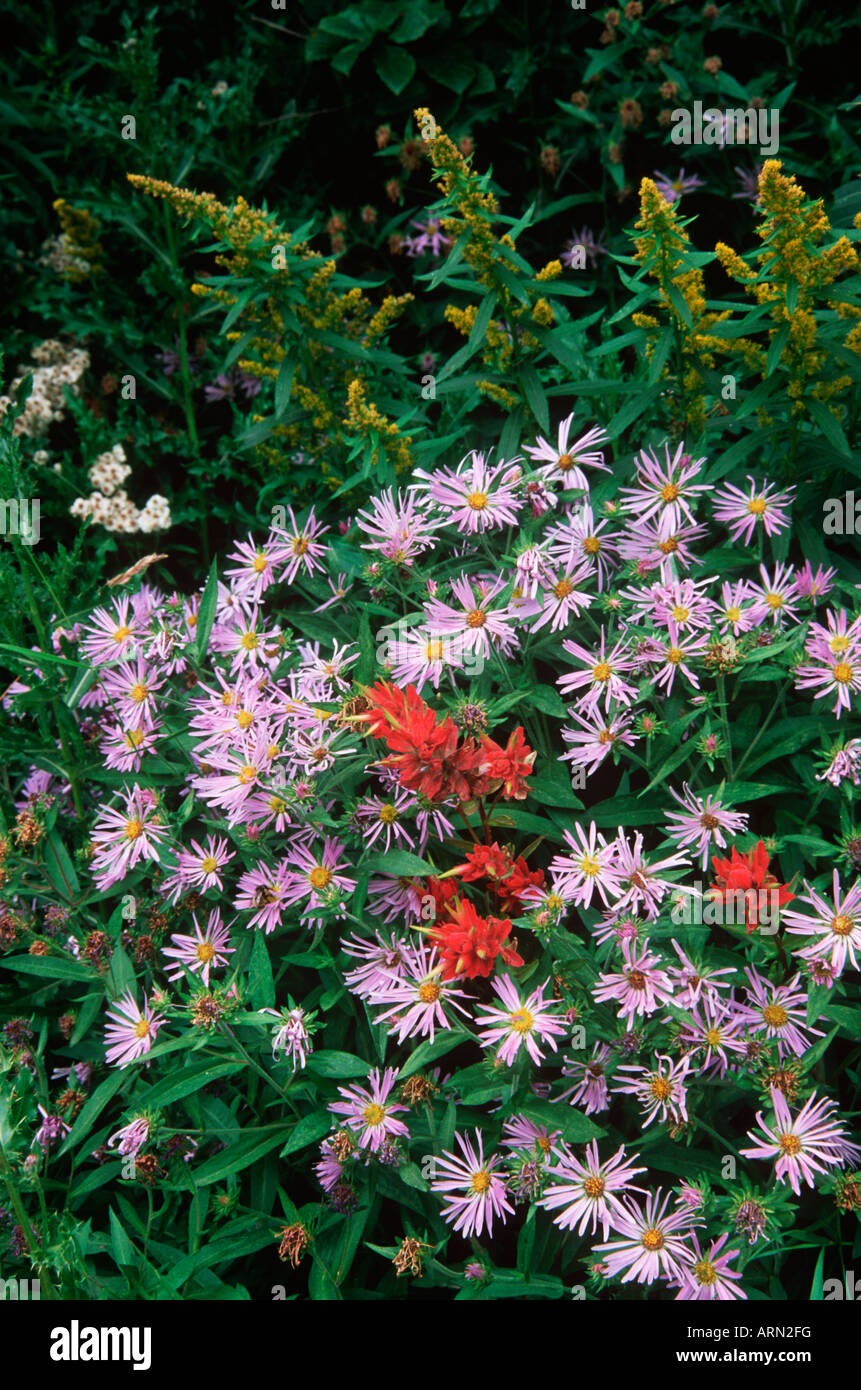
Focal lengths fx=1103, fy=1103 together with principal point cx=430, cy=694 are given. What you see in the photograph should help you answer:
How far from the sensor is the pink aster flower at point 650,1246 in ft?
4.96

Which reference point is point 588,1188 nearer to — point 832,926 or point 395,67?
point 832,926

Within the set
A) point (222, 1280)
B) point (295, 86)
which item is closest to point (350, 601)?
point (222, 1280)

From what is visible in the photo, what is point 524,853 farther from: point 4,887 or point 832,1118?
point 4,887

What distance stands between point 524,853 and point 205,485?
66.1 inches

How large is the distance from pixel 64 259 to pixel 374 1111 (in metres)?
2.78

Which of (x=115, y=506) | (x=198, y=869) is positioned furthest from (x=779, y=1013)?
(x=115, y=506)

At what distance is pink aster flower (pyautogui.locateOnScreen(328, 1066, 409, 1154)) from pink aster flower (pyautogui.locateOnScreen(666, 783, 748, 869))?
0.57 meters

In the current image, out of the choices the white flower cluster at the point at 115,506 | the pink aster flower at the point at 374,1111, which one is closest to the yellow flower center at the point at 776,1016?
the pink aster flower at the point at 374,1111

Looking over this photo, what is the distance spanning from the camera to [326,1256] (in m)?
1.72

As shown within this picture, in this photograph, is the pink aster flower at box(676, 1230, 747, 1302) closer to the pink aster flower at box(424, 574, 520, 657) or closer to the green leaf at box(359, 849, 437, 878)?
the green leaf at box(359, 849, 437, 878)

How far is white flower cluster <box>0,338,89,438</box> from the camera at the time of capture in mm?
3002

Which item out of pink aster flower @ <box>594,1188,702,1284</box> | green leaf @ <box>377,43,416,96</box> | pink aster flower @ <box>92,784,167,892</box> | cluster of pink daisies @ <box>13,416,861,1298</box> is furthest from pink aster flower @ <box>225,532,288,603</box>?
green leaf @ <box>377,43,416,96</box>

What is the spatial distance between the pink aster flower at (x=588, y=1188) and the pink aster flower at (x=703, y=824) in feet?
1.47

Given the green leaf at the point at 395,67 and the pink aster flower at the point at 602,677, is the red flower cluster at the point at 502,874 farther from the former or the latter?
the green leaf at the point at 395,67
